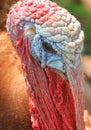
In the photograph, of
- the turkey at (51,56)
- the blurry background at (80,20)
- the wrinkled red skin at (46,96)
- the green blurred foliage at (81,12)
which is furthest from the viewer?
the green blurred foliage at (81,12)

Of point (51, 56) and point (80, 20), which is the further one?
point (80, 20)

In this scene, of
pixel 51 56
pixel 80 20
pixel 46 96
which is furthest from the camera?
pixel 80 20

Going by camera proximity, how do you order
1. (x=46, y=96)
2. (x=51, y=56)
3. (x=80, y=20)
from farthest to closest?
(x=80, y=20) → (x=46, y=96) → (x=51, y=56)

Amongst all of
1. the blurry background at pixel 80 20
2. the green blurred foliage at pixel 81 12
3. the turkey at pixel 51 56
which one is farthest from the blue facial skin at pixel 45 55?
the green blurred foliage at pixel 81 12

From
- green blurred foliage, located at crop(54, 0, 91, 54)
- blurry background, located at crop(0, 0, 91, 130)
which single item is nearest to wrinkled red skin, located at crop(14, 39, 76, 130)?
blurry background, located at crop(0, 0, 91, 130)

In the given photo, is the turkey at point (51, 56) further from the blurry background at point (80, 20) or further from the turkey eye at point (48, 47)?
the blurry background at point (80, 20)

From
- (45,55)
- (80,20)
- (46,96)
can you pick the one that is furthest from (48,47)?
(80,20)

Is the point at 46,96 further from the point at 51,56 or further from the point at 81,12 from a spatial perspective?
the point at 81,12

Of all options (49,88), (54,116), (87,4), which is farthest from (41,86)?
(87,4)
